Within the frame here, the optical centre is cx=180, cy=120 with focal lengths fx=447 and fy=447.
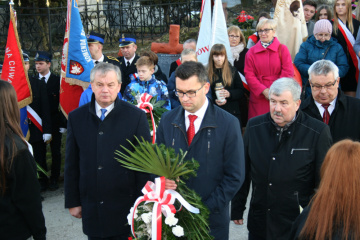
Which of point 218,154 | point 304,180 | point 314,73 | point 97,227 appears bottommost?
point 97,227

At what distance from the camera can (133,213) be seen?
329 cm

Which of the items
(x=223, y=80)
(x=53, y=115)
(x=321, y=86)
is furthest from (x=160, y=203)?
(x=53, y=115)

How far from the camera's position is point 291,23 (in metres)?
7.30

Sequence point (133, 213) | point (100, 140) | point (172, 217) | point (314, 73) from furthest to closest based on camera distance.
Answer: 1. point (314, 73)
2. point (100, 140)
3. point (133, 213)
4. point (172, 217)

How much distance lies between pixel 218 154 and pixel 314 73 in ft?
4.65

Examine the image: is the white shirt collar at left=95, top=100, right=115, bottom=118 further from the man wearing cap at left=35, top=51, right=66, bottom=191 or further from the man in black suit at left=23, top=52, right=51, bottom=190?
the man wearing cap at left=35, top=51, right=66, bottom=191

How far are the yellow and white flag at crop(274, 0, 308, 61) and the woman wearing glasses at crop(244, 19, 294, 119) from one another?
3.24ft

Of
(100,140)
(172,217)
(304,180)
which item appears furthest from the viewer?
(100,140)

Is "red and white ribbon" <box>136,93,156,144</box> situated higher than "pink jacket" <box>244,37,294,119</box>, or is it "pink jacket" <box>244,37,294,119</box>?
"pink jacket" <box>244,37,294,119</box>

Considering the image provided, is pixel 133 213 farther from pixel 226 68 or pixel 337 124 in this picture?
pixel 226 68

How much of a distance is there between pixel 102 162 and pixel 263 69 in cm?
335

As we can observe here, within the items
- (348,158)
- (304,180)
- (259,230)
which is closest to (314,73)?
(304,180)

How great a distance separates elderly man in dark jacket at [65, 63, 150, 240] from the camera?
3916 mm

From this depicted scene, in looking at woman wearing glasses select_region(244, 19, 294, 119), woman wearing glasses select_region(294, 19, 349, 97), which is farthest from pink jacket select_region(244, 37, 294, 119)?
woman wearing glasses select_region(294, 19, 349, 97)
